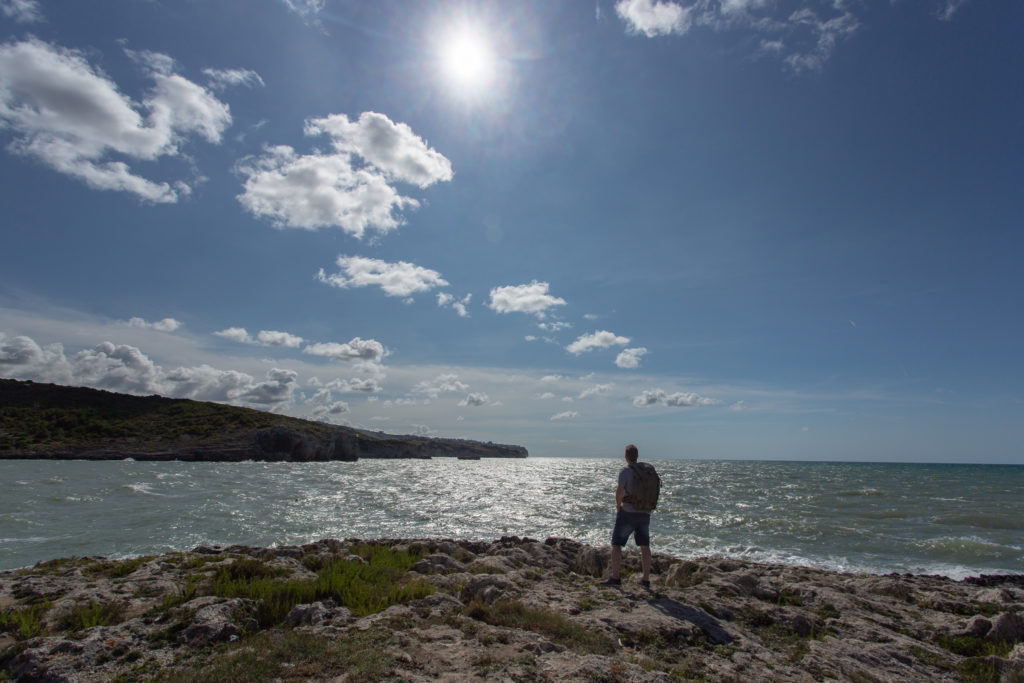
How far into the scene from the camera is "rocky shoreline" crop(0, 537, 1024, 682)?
16.8 ft

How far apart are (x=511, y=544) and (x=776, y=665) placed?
9790mm

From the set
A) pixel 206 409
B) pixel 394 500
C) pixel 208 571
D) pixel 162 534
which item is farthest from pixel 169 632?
pixel 206 409

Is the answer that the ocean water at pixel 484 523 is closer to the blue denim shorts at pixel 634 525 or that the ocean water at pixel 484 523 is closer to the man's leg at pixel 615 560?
the man's leg at pixel 615 560

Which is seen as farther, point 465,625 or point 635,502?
point 635,502

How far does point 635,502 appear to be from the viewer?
959 centimetres

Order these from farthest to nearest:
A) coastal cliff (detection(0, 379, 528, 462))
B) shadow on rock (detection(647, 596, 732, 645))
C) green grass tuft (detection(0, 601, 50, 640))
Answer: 1. coastal cliff (detection(0, 379, 528, 462))
2. shadow on rock (detection(647, 596, 732, 645))
3. green grass tuft (detection(0, 601, 50, 640))

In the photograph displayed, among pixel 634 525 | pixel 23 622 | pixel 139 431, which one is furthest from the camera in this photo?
pixel 139 431

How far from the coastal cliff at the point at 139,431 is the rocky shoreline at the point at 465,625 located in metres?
94.2

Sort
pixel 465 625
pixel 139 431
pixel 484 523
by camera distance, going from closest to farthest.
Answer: pixel 465 625, pixel 484 523, pixel 139 431

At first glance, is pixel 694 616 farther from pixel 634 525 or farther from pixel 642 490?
pixel 642 490

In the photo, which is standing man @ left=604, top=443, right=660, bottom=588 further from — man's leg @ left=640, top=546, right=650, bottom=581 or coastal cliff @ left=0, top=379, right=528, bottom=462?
coastal cliff @ left=0, top=379, right=528, bottom=462

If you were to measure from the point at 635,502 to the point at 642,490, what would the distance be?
28 centimetres

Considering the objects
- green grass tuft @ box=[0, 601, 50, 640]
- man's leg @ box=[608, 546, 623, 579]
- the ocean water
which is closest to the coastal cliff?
the ocean water

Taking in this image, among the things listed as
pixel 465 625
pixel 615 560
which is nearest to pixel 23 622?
pixel 465 625
